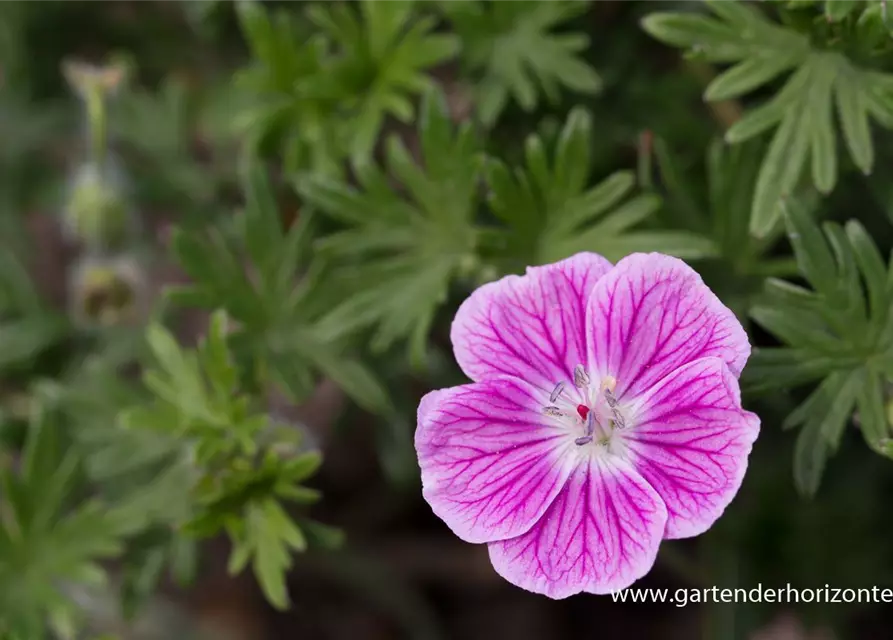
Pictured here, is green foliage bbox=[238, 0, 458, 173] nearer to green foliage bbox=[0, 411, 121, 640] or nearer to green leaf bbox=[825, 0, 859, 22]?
green leaf bbox=[825, 0, 859, 22]

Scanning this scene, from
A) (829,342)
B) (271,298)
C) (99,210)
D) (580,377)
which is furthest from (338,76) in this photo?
(829,342)

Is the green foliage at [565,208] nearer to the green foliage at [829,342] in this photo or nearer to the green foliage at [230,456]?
the green foliage at [829,342]

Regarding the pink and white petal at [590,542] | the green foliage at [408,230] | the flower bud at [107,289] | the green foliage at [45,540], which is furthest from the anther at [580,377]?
the flower bud at [107,289]

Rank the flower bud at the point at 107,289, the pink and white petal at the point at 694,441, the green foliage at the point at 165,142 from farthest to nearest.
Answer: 1. the green foliage at the point at 165,142
2. the flower bud at the point at 107,289
3. the pink and white petal at the point at 694,441

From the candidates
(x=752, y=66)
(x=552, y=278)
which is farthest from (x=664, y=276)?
(x=752, y=66)

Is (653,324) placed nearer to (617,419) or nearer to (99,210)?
(617,419)
